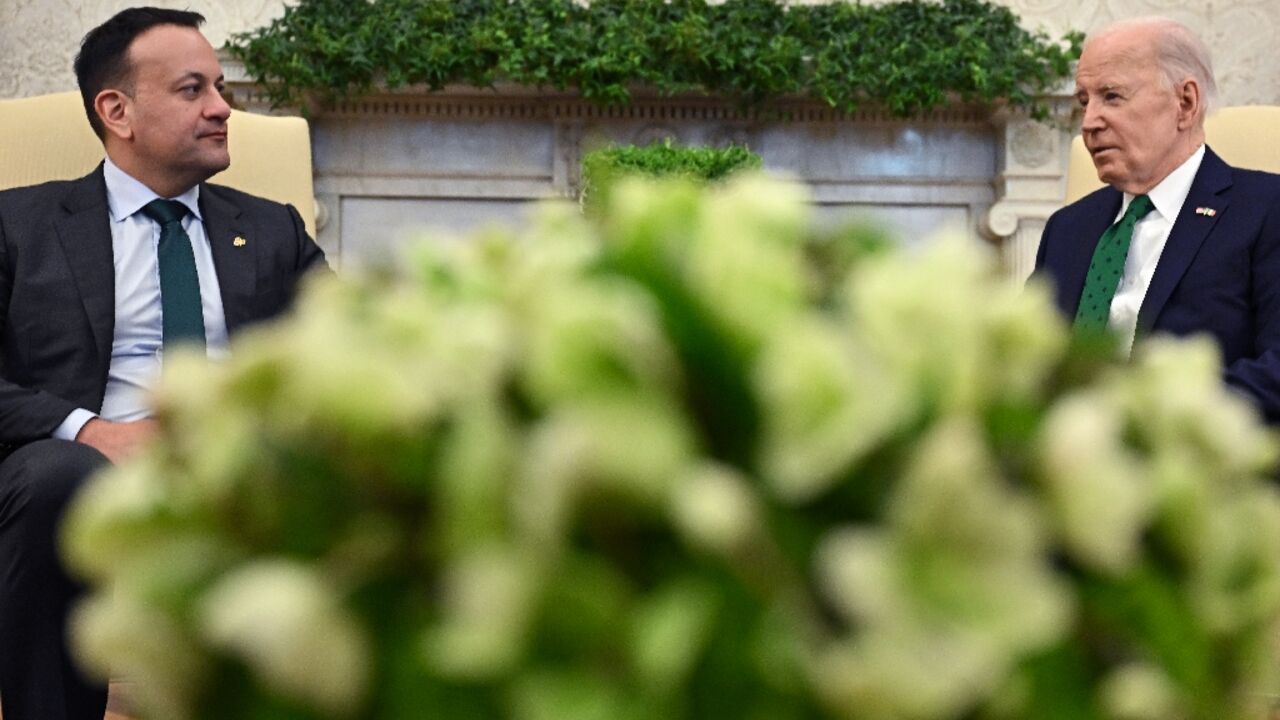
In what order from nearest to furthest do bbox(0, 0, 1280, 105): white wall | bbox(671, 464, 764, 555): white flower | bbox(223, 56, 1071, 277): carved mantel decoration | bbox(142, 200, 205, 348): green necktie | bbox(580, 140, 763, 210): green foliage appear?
bbox(671, 464, 764, 555): white flower
bbox(142, 200, 205, 348): green necktie
bbox(580, 140, 763, 210): green foliage
bbox(223, 56, 1071, 277): carved mantel decoration
bbox(0, 0, 1280, 105): white wall

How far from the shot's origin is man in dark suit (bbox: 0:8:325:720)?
1.74 m

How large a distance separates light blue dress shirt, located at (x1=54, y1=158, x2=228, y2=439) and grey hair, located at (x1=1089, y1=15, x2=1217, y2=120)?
1.83 meters

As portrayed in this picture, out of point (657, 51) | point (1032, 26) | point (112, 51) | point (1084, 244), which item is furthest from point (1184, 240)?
point (1032, 26)

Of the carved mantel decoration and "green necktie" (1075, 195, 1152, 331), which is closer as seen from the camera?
"green necktie" (1075, 195, 1152, 331)

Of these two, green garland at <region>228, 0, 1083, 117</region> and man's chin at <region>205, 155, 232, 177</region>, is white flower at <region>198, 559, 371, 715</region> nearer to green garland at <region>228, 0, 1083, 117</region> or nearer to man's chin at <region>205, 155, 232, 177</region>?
man's chin at <region>205, 155, 232, 177</region>

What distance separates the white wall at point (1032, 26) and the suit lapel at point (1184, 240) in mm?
3149

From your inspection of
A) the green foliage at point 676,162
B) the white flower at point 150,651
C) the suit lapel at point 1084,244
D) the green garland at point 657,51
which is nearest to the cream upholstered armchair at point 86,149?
the green foliage at point 676,162

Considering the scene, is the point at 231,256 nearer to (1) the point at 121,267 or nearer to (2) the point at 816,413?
(1) the point at 121,267

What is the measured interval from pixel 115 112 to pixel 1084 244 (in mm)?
1880

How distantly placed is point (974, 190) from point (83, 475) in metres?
4.22

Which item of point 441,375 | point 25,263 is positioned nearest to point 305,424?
point 441,375

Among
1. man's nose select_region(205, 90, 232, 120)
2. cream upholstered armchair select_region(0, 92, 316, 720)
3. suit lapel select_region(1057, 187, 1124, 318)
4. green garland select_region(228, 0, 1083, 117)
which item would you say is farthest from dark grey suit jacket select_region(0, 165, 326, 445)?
green garland select_region(228, 0, 1083, 117)

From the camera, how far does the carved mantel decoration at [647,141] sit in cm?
499

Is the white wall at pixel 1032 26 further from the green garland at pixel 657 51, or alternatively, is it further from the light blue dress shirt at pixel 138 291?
the light blue dress shirt at pixel 138 291
